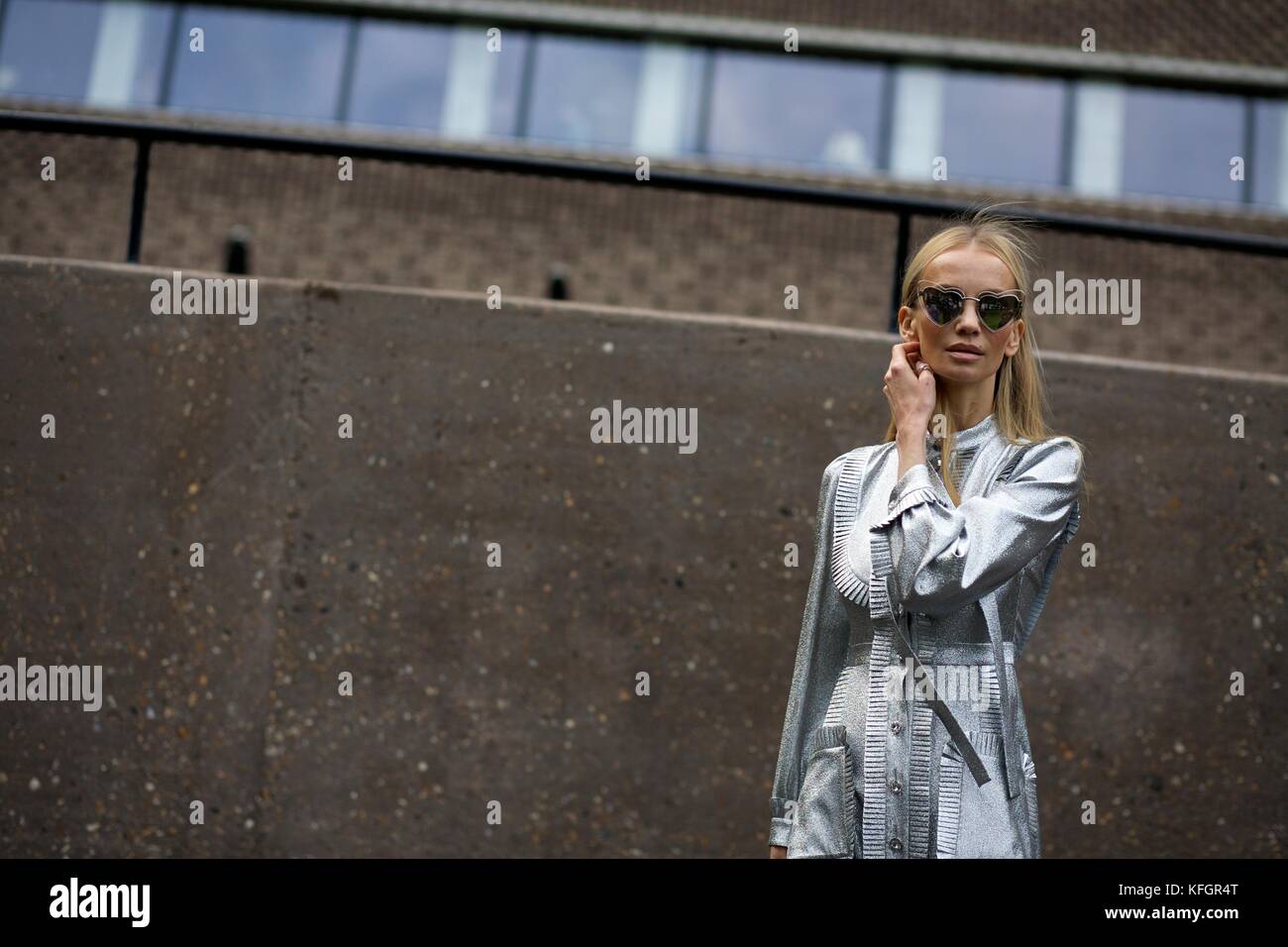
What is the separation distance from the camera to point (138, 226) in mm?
4914

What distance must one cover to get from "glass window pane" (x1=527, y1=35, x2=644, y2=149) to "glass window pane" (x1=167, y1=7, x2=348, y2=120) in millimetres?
1981

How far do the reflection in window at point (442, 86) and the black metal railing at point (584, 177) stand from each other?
7.34 metres

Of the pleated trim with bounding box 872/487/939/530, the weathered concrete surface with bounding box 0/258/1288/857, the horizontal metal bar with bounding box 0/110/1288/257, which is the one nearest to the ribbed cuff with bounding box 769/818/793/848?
the pleated trim with bounding box 872/487/939/530

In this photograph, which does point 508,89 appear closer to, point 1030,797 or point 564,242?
point 564,242

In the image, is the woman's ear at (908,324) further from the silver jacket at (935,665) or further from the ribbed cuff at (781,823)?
the ribbed cuff at (781,823)

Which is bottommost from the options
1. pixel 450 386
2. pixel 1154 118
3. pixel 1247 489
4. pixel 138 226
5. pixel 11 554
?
pixel 11 554

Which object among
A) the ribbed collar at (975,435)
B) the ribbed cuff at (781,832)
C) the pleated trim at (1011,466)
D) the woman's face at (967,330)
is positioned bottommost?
the ribbed cuff at (781,832)

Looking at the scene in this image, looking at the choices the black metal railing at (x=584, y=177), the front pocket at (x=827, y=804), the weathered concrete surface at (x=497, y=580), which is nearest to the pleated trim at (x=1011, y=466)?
the front pocket at (x=827, y=804)

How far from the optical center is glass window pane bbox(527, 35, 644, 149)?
1199cm

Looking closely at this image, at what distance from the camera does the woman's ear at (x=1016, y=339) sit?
2.51m

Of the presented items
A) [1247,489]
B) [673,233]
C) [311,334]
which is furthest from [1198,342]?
[311,334]

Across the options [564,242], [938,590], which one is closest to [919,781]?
[938,590]
